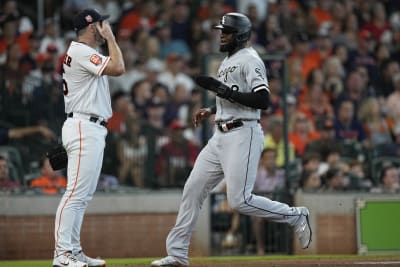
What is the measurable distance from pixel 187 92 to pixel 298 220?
676cm

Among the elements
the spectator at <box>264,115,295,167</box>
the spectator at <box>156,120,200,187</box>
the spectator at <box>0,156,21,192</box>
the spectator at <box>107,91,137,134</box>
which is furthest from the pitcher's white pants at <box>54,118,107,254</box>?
the spectator at <box>264,115,295,167</box>

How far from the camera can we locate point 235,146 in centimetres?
882

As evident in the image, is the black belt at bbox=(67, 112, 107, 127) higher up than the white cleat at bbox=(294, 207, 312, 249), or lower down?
higher up

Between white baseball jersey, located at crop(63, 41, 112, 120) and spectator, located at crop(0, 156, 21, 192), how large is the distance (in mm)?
3714

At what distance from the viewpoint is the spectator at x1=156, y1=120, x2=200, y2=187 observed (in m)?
13.0

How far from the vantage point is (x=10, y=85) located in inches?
510

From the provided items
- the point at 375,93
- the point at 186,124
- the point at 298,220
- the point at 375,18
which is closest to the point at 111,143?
the point at 186,124

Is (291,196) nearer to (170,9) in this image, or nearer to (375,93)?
(375,93)

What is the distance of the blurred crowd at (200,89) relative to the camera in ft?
42.5

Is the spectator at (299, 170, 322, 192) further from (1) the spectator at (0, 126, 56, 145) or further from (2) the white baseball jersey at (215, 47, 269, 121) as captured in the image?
(2) the white baseball jersey at (215, 47, 269, 121)

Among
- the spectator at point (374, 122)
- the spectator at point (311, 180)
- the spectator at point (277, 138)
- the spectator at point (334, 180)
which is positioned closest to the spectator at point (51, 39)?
the spectator at point (277, 138)

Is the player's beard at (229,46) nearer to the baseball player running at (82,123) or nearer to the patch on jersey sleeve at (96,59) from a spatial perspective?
the baseball player running at (82,123)

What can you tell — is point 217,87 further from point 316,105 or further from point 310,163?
point 316,105

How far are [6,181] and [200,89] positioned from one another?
11.8 feet
